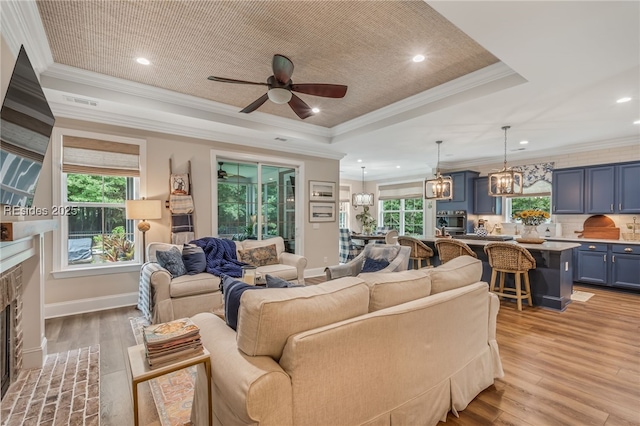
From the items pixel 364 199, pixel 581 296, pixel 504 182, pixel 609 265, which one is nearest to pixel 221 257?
pixel 504 182

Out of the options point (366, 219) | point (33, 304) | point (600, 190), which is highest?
point (600, 190)

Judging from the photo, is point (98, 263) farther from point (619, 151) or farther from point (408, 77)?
point (619, 151)

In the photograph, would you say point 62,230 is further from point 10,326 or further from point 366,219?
point 366,219

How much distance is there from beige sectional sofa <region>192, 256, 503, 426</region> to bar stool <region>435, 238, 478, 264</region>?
2470 millimetres

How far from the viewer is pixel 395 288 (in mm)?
1735

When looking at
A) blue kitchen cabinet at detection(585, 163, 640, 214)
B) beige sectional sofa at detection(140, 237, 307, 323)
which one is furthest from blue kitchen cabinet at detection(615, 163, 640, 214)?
beige sectional sofa at detection(140, 237, 307, 323)

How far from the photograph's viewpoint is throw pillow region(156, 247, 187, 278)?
142 inches

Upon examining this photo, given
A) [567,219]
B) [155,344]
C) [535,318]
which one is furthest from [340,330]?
[567,219]

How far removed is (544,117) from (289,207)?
430cm

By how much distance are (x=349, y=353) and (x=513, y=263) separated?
11.7ft

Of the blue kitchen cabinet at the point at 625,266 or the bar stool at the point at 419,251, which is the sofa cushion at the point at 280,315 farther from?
the blue kitchen cabinet at the point at 625,266

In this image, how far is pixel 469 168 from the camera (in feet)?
24.2

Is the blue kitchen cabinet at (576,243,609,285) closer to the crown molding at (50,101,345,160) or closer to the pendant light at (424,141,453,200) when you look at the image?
the pendant light at (424,141,453,200)

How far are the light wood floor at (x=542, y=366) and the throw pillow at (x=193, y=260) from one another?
0.91 meters
